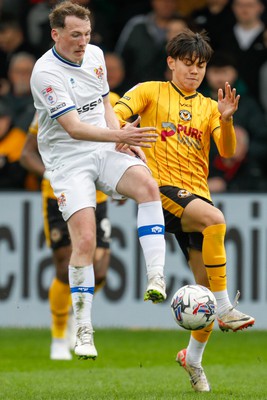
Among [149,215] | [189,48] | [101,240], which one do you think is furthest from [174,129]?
[101,240]

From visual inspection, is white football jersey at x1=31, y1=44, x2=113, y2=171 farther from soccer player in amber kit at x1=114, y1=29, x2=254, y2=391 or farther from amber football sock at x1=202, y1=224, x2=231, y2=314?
amber football sock at x1=202, y1=224, x2=231, y2=314

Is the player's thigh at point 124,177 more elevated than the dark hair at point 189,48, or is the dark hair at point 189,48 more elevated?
the dark hair at point 189,48

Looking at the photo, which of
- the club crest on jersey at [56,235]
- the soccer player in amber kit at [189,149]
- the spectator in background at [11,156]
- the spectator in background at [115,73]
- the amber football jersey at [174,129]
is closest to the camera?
the soccer player in amber kit at [189,149]

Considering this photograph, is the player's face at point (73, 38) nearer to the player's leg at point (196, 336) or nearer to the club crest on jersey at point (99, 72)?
the club crest on jersey at point (99, 72)

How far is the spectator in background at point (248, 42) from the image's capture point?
15977 millimetres

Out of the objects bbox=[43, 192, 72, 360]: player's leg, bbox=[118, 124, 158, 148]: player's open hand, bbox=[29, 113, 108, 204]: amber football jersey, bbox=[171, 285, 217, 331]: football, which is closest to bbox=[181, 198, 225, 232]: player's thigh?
bbox=[171, 285, 217, 331]: football

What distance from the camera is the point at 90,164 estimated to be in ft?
30.4

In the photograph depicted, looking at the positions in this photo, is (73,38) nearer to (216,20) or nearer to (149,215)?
(149,215)

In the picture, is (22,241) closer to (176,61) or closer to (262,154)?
(262,154)

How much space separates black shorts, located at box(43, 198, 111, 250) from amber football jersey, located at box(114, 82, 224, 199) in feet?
8.90

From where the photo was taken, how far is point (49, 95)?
9.11m

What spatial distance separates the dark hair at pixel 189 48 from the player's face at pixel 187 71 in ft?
0.12

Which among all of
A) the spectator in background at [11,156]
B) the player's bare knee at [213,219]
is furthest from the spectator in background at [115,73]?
the player's bare knee at [213,219]

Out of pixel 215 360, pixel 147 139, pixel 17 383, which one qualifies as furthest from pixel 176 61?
pixel 215 360
